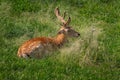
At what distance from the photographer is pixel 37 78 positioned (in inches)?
388

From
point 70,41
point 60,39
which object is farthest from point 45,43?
point 70,41

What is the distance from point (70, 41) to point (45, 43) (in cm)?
109

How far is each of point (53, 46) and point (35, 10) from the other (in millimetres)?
2963

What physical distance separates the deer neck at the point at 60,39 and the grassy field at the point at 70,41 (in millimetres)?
223

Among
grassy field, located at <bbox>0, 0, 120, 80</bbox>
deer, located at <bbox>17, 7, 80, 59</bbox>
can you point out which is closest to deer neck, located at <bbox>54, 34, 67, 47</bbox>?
deer, located at <bbox>17, 7, 80, 59</bbox>

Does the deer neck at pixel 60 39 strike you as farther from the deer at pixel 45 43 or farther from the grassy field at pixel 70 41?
the grassy field at pixel 70 41

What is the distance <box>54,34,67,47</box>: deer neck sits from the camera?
480 inches

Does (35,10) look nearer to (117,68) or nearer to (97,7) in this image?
(97,7)

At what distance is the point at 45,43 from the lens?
38.2 feet

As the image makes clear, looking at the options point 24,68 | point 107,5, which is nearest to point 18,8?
point 107,5

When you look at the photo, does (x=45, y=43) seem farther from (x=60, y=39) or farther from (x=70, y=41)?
(x=70, y=41)

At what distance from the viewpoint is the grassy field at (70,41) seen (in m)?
10.2

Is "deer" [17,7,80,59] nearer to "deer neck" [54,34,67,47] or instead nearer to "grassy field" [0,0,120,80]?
"deer neck" [54,34,67,47]

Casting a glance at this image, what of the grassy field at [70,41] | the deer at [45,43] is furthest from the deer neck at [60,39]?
the grassy field at [70,41]
